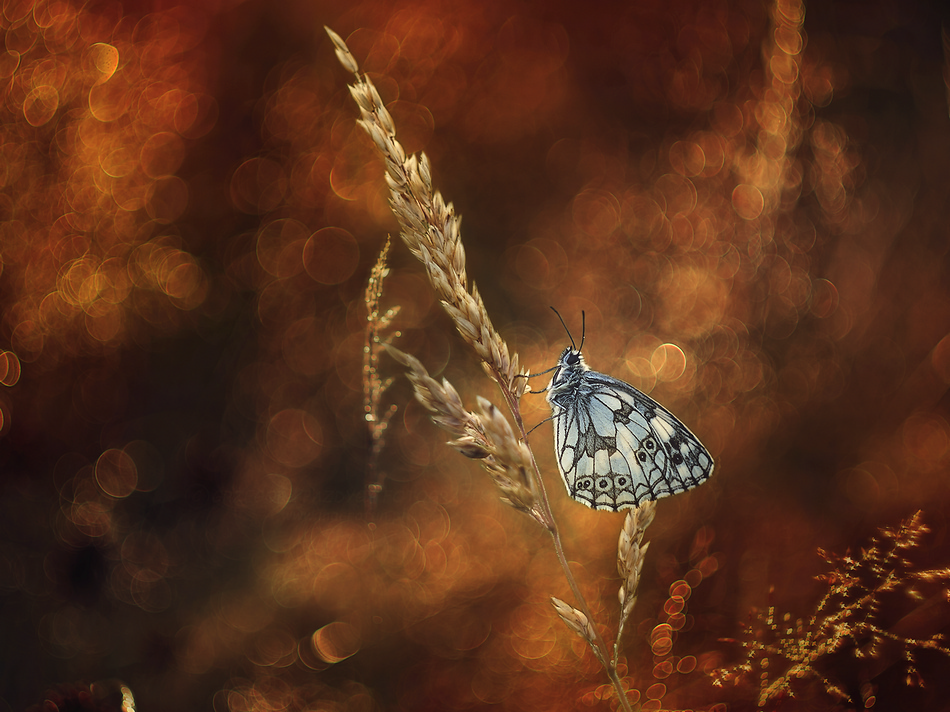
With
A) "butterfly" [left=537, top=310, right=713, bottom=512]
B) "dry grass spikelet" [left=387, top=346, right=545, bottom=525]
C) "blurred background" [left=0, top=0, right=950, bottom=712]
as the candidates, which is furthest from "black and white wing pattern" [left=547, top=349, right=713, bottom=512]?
"blurred background" [left=0, top=0, right=950, bottom=712]

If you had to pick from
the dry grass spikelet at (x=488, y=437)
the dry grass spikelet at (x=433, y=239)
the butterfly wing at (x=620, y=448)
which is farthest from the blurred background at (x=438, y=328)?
the dry grass spikelet at (x=433, y=239)

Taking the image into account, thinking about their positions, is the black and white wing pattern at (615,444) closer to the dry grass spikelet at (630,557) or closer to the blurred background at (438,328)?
the dry grass spikelet at (630,557)

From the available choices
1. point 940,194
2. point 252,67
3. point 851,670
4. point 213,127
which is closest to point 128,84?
point 213,127

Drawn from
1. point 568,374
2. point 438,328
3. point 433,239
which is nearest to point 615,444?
point 568,374

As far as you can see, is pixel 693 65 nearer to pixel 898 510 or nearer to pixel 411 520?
pixel 898 510

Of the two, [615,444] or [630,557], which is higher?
[615,444]

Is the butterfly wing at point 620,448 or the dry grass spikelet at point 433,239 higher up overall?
the dry grass spikelet at point 433,239

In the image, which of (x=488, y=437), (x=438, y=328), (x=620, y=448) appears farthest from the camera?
(x=438, y=328)

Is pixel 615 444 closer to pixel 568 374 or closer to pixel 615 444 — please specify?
Result: pixel 615 444

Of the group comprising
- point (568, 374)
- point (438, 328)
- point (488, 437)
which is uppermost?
point (438, 328)
